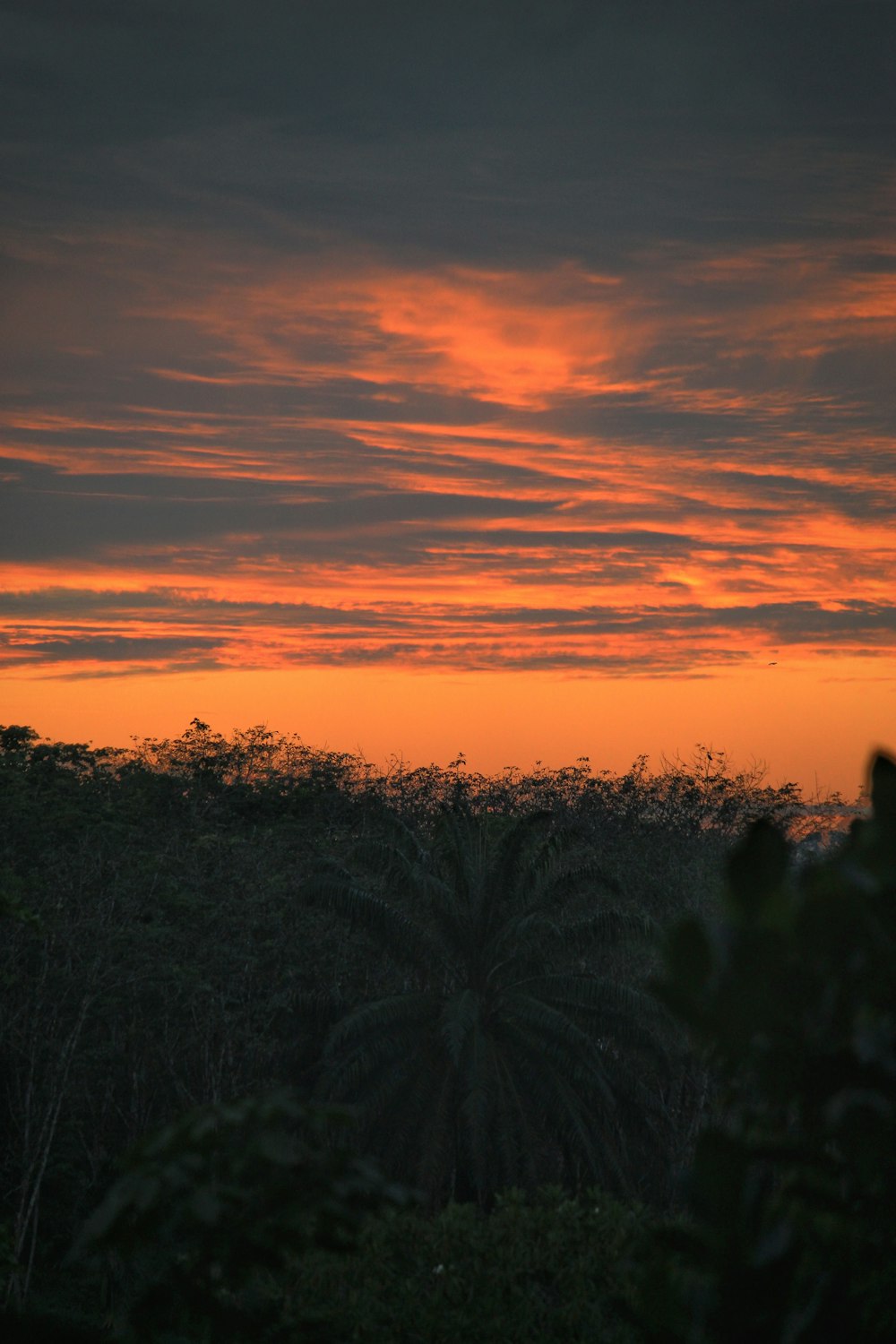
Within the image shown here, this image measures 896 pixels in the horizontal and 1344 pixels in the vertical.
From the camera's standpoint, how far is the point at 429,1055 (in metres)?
19.5

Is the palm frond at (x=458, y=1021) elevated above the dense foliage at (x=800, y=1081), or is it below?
below

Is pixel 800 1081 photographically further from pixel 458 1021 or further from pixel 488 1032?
pixel 488 1032

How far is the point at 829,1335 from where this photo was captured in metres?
2.40

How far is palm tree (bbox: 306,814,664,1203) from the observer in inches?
737

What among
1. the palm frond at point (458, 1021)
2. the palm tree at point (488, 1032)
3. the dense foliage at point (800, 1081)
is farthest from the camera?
the palm tree at point (488, 1032)

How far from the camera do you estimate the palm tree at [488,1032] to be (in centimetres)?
1872

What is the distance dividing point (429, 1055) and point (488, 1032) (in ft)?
3.30

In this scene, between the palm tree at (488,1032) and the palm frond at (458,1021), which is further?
the palm tree at (488,1032)

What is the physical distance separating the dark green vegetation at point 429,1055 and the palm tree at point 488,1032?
6 centimetres

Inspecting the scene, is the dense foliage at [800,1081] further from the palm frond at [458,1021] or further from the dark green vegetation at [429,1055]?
the palm frond at [458,1021]

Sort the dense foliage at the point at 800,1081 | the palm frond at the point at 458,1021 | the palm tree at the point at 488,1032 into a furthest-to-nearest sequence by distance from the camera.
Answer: the palm tree at the point at 488,1032, the palm frond at the point at 458,1021, the dense foliage at the point at 800,1081

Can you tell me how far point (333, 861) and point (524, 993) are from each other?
3573 mm

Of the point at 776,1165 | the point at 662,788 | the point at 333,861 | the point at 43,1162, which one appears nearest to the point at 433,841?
the point at 333,861

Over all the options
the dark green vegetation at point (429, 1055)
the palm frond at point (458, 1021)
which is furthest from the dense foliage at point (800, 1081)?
the palm frond at point (458, 1021)
